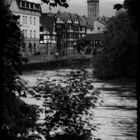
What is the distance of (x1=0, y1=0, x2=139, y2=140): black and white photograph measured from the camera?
6461 mm

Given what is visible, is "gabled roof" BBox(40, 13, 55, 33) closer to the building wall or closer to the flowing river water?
the building wall

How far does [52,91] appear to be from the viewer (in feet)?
32.2

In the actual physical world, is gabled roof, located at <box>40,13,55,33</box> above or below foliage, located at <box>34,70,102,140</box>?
above

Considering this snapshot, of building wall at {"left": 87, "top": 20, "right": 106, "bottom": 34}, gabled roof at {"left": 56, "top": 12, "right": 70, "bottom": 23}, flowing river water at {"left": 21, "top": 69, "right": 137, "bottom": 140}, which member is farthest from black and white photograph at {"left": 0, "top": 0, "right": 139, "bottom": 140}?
building wall at {"left": 87, "top": 20, "right": 106, "bottom": 34}

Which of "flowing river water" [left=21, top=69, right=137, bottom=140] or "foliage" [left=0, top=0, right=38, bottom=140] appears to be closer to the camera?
"foliage" [left=0, top=0, right=38, bottom=140]

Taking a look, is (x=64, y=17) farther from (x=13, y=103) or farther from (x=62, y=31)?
(x=13, y=103)

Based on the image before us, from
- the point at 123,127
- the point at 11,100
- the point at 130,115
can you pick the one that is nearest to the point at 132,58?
the point at 130,115

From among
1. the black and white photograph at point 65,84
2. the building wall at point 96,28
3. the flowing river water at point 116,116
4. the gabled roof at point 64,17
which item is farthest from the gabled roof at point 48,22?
the flowing river water at point 116,116

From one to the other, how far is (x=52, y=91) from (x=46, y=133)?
1.68 metres

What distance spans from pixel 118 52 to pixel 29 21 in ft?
143

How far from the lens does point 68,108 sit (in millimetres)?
9398

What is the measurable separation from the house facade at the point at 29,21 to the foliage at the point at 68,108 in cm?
6721

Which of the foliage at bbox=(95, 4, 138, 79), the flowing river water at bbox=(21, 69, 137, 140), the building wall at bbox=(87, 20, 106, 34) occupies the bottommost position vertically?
the flowing river water at bbox=(21, 69, 137, 140)

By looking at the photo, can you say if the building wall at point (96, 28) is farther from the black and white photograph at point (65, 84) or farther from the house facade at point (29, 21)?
the house facade at point (29, 21)
